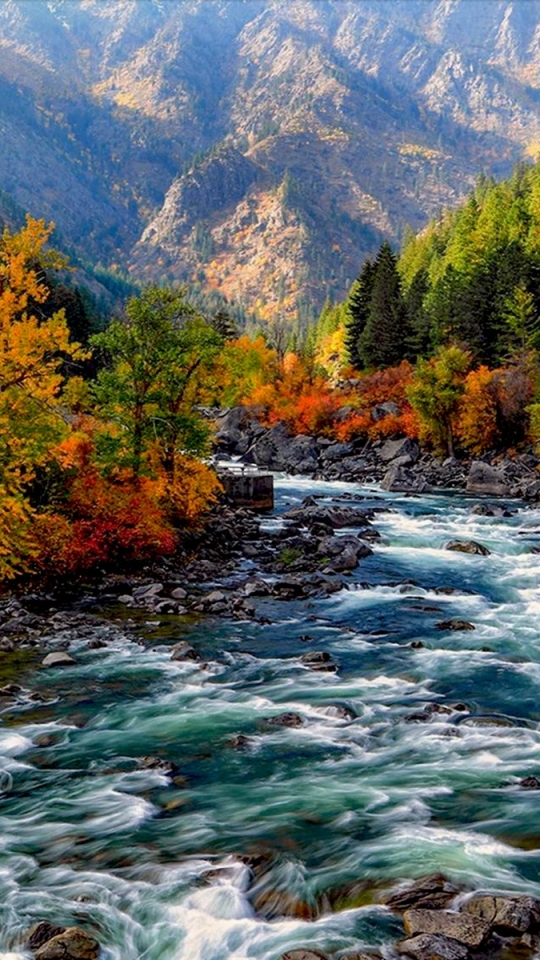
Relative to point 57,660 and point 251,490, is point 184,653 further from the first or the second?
point 251,490

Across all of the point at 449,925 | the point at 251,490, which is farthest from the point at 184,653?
the point at 251,490

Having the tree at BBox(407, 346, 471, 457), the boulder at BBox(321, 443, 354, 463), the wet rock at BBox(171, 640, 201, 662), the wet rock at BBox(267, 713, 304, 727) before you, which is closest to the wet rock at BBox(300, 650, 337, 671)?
the wet rock at BBox(171, 640, 201, 662)

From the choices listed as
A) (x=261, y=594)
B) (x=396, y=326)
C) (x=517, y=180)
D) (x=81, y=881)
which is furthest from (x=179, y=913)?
(x=517, y=180)

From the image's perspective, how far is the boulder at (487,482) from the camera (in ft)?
168

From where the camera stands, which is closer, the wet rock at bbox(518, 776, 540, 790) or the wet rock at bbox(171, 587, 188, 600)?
the wet rock at bbox(518, 776, 540, 790)

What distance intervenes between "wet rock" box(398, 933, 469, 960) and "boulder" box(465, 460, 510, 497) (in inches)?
1775

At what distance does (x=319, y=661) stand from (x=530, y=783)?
710cm

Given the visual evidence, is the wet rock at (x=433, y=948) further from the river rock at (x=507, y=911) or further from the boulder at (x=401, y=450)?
the boulder at (x=401, y=450)

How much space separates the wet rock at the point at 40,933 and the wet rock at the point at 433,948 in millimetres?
4016

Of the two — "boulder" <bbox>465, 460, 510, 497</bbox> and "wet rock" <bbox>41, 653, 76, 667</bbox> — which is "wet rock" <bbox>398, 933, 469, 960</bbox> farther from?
"boulder" <bbox>465, 460, 510, 497</bbox>

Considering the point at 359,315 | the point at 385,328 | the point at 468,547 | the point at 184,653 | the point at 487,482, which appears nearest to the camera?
the point at 184,653

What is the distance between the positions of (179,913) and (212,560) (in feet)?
67.8

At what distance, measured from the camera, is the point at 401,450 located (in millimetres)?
68938

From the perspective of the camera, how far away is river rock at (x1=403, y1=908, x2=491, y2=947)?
8055mm
